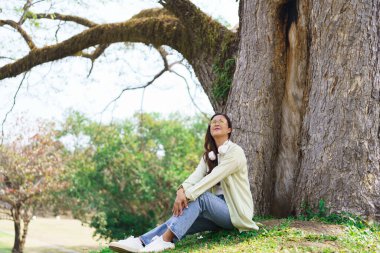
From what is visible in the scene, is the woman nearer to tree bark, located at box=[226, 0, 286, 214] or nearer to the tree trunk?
tree bark, located at box=[226, 0, 286, 214]

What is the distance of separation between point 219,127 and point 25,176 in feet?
49.5

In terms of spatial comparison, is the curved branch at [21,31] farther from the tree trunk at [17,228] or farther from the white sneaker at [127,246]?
the tree trunk at [17,228]

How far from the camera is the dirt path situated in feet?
71.2

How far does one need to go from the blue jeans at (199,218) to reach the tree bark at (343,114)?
142 cm

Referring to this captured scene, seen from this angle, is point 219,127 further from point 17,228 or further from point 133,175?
point 17,228

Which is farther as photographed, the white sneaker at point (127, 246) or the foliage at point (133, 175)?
the foliage at point (133, 175)

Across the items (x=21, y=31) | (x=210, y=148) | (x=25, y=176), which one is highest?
(x=21, y=31)

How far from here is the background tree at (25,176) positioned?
18812mm

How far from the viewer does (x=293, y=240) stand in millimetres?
4871

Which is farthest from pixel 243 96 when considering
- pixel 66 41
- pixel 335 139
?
pixel 66 41

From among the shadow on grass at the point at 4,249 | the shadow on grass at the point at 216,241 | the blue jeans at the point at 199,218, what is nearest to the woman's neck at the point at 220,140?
the blue jeans at the point at 199,218

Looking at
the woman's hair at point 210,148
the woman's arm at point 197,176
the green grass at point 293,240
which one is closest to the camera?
the green grass at point 293,240

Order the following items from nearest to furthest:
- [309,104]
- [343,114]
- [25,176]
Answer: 1. [343,114]
2. [309,104]
3. [25,176]

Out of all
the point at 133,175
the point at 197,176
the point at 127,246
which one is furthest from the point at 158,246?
the point at 133,175
